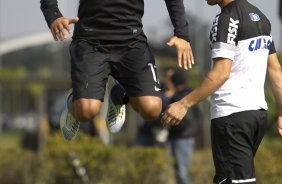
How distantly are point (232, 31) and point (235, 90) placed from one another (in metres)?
0.49

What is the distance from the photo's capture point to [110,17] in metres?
7.16

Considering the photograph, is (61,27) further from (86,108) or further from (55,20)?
(86,108)

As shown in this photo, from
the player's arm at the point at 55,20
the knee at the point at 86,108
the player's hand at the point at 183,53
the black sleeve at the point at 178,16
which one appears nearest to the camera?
the player's hand at the point at 183,53

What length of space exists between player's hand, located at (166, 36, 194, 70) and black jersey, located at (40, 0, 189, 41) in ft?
0.69

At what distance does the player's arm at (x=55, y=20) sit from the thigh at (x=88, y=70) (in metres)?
0.30

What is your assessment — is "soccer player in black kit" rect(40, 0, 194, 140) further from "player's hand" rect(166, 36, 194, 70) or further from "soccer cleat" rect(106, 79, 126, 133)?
"soccer cleat" rect(106, 79, 126, 133)

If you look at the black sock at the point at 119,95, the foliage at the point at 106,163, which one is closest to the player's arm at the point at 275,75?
the black sock at the point at 119,95

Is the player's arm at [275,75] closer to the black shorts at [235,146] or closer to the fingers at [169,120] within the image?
the black shorts at [235,146]

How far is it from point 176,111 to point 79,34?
1417 mm

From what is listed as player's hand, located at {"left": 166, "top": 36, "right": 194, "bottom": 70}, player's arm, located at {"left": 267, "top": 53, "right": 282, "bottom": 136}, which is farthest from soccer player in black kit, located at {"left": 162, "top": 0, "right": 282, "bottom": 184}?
player's hand, located at {"left": 166, "top": 36, "right": 194, "bottom": 70}

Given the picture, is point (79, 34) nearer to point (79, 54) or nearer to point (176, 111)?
point (79, 54)

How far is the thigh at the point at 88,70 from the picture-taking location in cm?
701

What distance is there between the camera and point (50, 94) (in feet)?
70.8

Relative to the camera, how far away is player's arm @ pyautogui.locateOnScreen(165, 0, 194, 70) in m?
6.78
